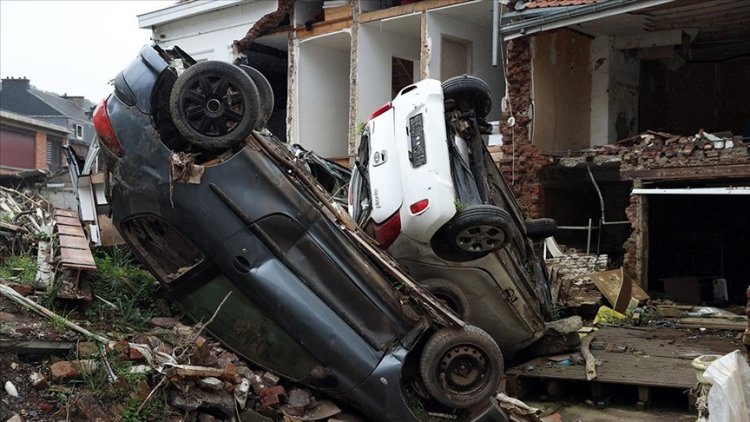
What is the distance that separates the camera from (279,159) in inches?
199

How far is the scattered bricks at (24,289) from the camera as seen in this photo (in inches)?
195

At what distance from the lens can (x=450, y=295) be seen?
5.83 meters

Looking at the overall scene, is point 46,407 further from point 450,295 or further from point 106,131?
point 450,295

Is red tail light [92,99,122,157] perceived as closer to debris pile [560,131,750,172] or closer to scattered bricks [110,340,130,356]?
A: scattered bricks [110,340,130,356]

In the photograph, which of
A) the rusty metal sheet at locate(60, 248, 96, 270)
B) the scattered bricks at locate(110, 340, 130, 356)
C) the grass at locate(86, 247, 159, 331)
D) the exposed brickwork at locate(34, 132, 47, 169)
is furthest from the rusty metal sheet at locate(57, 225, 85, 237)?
the exposed brickwork at locate(34, 132, 47, 169)

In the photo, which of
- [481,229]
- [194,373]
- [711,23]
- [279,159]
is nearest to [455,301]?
[481,229]

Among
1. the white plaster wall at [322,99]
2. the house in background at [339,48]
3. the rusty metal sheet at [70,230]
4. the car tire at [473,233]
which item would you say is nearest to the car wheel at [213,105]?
the car tire at [473,233]

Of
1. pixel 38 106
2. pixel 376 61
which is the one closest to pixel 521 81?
pixel 376 61

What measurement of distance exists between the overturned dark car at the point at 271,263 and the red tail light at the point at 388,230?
0.65 meters

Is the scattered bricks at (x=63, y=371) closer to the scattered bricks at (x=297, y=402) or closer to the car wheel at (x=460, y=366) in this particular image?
the scattered bricks at (x=297, y=402)

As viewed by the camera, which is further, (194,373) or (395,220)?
(395,220)

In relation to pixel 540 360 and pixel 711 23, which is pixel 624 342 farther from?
pixel 711 23

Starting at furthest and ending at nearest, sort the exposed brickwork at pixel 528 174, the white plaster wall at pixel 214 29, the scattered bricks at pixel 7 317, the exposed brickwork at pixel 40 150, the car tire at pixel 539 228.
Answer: the exposed brickwork at pixel 40 150 → the white plaster wall at pixel 214 29 → the exposed brickwork at pixel 528 174 → the car tire at pixel 539 228 → the scattered bricks at pixel 7 317

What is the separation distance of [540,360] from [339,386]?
300 cm
